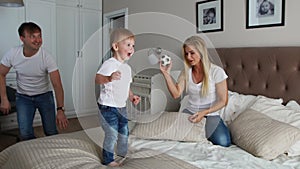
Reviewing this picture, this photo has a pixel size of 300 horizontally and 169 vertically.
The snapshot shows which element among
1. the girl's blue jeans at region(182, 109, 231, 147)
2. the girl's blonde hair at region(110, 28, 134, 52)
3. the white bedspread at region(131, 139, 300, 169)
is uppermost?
the girl's blonde hair at region(110, 28, 134, 52)

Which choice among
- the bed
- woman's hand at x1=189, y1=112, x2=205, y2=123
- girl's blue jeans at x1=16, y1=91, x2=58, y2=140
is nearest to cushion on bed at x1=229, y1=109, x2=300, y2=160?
the bed

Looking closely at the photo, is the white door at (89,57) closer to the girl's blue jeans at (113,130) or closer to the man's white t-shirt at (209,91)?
the man's white t-shirt at (209,91)

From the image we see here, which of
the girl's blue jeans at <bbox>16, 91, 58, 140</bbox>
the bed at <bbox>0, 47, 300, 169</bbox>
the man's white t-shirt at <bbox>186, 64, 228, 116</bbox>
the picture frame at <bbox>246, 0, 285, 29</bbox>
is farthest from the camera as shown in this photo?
the picture frame at <bbox>246, 0, 285, 29</bbox>

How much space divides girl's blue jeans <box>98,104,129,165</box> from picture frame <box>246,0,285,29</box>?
1.66 metres

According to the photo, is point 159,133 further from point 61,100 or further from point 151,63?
point 151,63

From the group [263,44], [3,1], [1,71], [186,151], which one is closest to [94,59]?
[3,1]

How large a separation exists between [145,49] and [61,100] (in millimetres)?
Result: 1850

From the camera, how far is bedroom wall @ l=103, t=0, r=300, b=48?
2.40 metres

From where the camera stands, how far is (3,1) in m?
3.28

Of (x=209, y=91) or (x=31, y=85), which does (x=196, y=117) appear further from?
(x=31, y=85)

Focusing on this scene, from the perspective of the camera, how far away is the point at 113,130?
5.18ft

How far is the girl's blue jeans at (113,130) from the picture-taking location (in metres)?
1.55

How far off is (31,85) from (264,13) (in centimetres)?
217

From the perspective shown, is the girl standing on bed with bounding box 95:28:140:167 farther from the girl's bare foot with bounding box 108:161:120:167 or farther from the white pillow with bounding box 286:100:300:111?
the white pillow with bounding box 286:100:300:111
